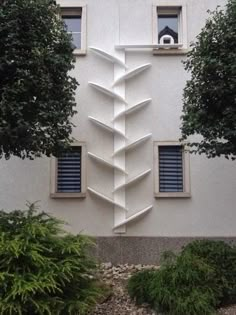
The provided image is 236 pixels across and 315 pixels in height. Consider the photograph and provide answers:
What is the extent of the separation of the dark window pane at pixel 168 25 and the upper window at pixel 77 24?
65.3 inches

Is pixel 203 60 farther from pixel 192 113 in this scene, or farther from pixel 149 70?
pixel 149 70

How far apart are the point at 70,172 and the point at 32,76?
323 centimetres

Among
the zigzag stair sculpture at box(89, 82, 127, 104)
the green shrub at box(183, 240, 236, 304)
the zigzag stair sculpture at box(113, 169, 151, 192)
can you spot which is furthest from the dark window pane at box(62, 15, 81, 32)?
the green shrub at box(183, 240, 236, 304)

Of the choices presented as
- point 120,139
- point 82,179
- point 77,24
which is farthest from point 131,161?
point 77,24

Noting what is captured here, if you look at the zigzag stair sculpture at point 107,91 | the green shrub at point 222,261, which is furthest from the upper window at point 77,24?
the green shrub at point 222,261

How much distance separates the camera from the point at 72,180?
9.59 meters

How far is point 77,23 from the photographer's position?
33.3 ft

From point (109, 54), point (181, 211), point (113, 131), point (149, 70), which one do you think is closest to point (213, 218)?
point (181, 211)

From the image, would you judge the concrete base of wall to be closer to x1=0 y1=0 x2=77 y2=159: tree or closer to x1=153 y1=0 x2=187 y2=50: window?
x1=0 y1=0 x2=77 y2=159: tree

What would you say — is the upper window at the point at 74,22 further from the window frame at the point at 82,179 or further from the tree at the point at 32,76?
the tree at the point at 32,76

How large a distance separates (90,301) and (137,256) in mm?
3245

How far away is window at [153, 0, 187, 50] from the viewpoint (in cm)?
988

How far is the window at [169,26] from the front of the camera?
9.88 metres

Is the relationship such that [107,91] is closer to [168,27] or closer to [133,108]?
[133,108]
